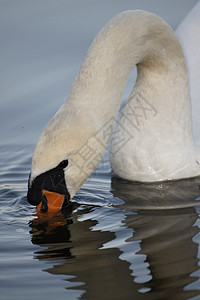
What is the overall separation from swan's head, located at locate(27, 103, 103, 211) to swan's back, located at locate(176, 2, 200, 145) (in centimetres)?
196

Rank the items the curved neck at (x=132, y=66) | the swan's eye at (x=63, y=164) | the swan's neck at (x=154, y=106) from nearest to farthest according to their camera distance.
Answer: the swan's eye at (x=63, y=164), the curved neck at (x=132, y=66), the swan's neck at (x=154, y=106)

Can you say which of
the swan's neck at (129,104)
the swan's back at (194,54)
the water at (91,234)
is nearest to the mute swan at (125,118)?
the swan's neck at (129,104)

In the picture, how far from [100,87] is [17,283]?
1.72m

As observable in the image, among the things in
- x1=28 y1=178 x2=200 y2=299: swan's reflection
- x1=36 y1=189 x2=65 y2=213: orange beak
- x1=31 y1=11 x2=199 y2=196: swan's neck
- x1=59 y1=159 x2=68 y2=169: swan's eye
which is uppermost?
x1=31 y1=11 x2=199 y2=196: swan's neck

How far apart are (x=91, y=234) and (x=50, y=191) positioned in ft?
1.54

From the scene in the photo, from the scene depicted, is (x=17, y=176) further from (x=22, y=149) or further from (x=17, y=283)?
(x=17, y=283)

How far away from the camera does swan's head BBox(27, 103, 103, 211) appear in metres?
5.53

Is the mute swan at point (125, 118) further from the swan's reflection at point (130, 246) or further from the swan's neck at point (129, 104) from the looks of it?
the swan's reflection at point (130, 246)

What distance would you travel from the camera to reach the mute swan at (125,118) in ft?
18.4

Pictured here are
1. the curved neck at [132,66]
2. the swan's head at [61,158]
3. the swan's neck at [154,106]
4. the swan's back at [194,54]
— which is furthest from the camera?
the swan's back at [194,54]

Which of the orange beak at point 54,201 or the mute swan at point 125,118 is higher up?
the mute swan at point 125,118

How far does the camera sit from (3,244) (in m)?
5.65

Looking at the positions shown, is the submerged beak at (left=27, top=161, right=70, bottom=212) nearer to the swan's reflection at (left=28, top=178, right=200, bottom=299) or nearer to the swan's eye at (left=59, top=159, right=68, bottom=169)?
the swan's eye at (left=59, top=159, right=68, bottom=169)

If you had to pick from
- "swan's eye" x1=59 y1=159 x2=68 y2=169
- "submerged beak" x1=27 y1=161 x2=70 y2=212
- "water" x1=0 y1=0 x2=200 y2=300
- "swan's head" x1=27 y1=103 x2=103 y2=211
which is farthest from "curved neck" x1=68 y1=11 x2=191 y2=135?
"water" x1=0 y1=0 x2=200 y2=300
